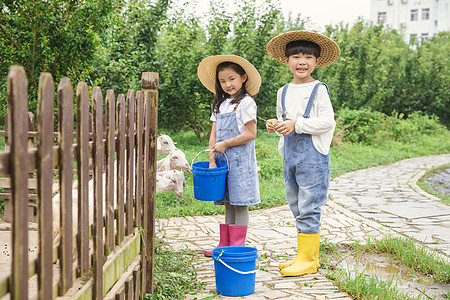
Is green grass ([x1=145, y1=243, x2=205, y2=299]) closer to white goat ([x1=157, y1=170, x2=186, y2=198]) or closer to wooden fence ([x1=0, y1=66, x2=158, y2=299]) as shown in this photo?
wooden fence ([x1=0, y1=66, x2=158, y2=299])

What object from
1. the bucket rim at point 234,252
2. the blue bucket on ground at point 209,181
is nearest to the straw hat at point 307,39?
the blue bucket on ground at point 209,181

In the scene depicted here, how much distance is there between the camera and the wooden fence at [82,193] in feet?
4.97

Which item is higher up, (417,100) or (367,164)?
(417,100)

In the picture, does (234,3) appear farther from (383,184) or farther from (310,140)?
(310,140)

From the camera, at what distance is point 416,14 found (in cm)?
4984

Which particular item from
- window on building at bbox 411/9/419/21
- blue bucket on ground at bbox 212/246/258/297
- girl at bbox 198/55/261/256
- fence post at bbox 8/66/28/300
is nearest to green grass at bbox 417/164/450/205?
girl at bbox 198/55/261/256

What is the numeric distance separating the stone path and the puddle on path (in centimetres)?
48

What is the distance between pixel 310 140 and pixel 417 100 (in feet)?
54.6

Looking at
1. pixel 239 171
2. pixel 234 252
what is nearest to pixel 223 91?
pixel 239 171

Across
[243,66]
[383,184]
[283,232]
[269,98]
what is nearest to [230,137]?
[243,66]

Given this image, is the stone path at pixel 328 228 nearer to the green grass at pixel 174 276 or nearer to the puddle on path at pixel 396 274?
the green grass at pixel 174 276

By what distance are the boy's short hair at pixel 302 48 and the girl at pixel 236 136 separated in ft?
1.17

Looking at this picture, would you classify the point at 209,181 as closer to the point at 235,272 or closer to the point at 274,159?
the point at 235,272

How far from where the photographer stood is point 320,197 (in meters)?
3.96
